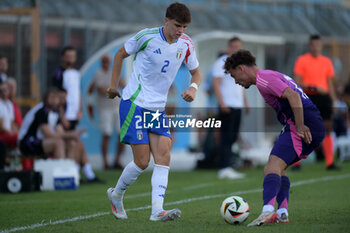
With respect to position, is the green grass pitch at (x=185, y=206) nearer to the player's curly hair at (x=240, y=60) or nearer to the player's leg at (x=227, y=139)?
the player's leg at (x=227, y=139)

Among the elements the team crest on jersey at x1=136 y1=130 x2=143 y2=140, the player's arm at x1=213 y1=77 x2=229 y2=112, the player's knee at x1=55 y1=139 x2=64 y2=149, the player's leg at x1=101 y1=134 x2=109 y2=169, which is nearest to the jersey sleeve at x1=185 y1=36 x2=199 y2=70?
the team crest on jersey at x1=136 y1=130 x2=143 y2=140

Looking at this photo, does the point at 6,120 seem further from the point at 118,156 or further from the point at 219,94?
the point at 219,94

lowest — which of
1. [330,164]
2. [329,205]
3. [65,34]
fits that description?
[330,164]

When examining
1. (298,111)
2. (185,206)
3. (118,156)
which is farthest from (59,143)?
(298,111)

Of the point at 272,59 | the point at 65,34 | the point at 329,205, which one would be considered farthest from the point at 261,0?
the point at 329,205

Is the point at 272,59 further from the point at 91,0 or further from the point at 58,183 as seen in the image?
the point at 58,183

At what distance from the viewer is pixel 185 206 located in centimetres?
854

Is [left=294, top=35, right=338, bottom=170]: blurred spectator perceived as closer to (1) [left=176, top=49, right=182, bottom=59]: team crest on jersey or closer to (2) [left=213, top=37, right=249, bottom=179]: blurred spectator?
(2) [left=213, top=37, right=249, bottom=179]: blurred spectator

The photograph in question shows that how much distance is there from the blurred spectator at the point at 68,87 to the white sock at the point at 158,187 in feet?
19.4

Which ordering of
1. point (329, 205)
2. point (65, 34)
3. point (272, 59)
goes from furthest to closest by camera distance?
1. point (272, 59)
2. point (65, 34)
3. point (329, 205)

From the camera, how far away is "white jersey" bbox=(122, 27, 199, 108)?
284 inches

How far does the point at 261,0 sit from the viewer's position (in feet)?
72.8

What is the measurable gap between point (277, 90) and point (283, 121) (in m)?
0.51

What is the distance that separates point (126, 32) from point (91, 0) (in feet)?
3.59
